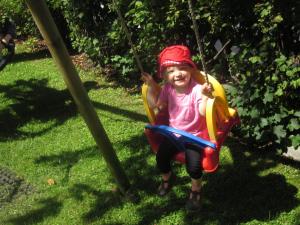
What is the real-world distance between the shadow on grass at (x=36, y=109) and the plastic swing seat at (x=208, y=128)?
1.88 meters

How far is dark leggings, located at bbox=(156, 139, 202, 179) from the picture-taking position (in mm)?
3865

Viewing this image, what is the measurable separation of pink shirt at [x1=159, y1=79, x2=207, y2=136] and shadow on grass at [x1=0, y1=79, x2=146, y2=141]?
1.99 metres

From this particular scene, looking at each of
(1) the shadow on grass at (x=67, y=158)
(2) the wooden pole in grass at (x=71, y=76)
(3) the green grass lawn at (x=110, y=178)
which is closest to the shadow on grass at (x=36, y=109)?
(3) the green grass lawn at (x=110, y=178)

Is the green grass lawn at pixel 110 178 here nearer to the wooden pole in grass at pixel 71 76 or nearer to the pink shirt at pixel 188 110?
the wooden pole in grass at pixel 71 76

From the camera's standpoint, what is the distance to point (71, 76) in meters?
3.75

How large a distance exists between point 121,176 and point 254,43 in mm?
1788

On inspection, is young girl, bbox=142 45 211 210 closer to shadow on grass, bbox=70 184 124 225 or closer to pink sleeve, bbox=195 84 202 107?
pink sleeve, bbox=195 84 202 107

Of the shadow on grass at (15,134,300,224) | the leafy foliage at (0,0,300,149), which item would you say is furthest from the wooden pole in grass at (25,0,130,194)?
the leafy foliage at (0,0,300,149)

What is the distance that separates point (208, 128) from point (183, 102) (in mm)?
379

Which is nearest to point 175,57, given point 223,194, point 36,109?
point 223,194

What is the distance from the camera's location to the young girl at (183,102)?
3869 mm

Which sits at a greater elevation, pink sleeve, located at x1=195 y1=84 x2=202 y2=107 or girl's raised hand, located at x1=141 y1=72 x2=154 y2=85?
girl's raised hand, located at x1=141 y1=72 x2=154 y2=85

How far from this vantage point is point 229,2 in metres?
4.73

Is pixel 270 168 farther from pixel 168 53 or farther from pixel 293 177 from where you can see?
pixel 168 53
